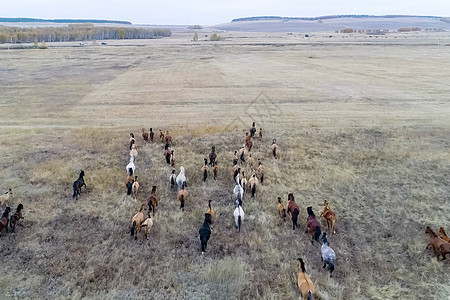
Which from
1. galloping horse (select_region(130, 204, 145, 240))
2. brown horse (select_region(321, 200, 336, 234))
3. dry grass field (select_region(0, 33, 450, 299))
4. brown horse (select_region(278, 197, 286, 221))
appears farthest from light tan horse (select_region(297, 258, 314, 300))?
galloping horse (select_region(130, 204, 145, 240))

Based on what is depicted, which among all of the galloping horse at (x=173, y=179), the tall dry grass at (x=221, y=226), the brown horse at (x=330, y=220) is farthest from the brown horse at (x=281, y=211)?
the galloping horse at (x=173, y=179)

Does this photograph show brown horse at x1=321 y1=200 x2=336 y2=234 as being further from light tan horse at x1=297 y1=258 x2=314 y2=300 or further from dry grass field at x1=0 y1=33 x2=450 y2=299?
light tan horse at x1=297 y1=258 x2=314 y2=300

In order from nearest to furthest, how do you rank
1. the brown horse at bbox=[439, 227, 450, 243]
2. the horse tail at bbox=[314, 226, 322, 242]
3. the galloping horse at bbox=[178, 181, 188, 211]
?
the brown horse at bbox=[439, 227, 450, 243] → the horse tail at bbox=[314, 226, 322, 242] → the galloping horse at bbox=[178, 181, 188, 211]

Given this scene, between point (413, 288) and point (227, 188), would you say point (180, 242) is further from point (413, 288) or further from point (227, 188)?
point (413, 288)

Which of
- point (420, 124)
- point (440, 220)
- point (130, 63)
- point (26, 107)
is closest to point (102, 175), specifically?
point (440, 220)

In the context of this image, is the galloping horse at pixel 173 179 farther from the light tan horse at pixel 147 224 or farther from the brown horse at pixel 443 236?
the brown horse at pixel 443 236

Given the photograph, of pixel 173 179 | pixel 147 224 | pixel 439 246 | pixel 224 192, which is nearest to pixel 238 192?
pixel 224 192

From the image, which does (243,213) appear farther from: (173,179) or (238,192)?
(173,179)

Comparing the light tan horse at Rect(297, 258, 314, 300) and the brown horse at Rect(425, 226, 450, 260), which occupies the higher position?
the brown horse at Rect(425, 226, 450, 260)
